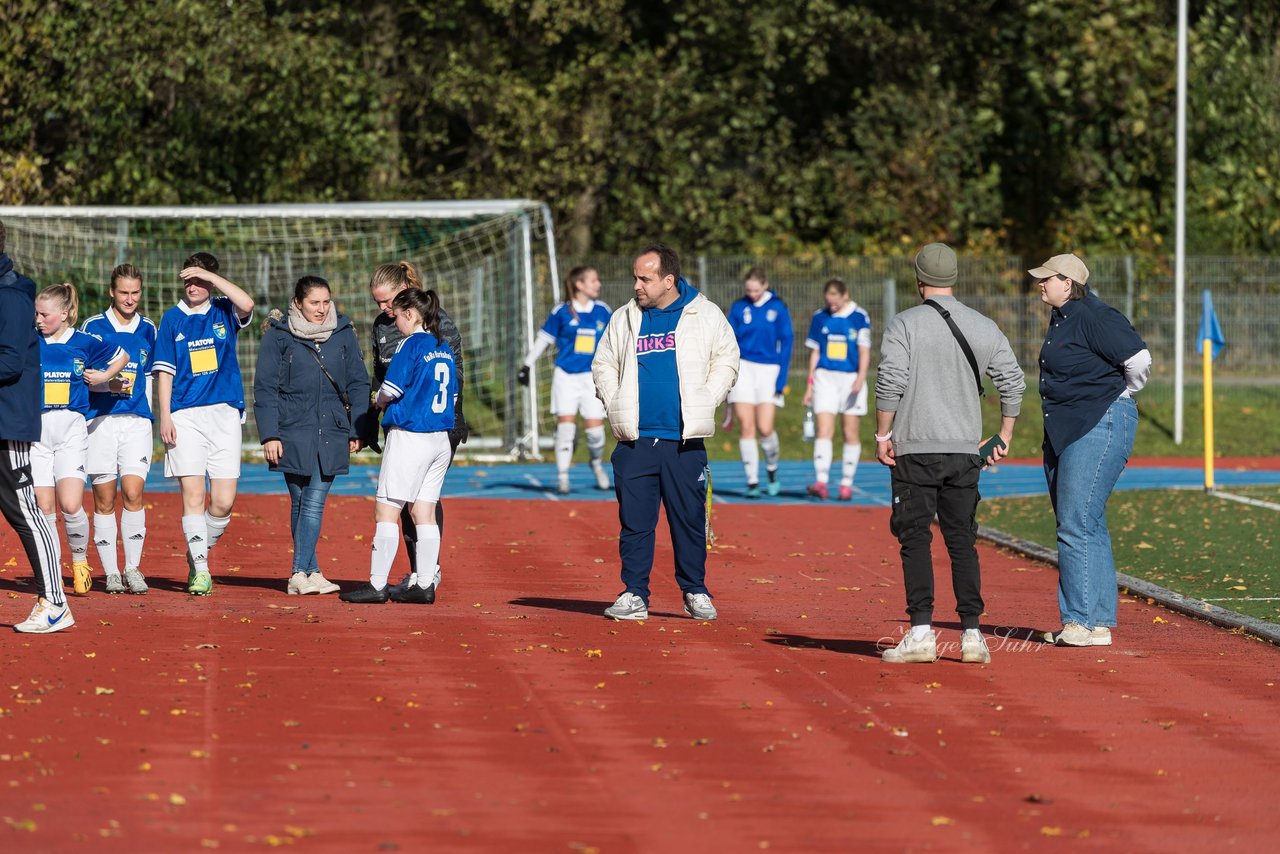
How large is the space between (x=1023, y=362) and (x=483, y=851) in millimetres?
22543

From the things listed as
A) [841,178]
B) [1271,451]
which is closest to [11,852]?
[1271,451]

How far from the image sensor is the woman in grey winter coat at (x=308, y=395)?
10273mm

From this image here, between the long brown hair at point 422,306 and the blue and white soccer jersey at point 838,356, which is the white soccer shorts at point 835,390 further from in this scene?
the long brown hair at point 422,306

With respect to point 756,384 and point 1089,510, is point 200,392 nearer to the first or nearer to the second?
point 1089,510

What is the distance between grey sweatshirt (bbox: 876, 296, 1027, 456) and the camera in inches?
331

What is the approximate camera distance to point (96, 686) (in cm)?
748

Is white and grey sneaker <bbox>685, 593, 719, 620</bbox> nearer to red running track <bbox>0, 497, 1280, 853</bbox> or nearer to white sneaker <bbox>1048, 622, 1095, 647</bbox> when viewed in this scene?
red running track <bbox>0, 497, 1280, 853</bbox>

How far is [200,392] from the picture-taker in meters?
10.2

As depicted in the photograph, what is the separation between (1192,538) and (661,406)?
5.97 meters

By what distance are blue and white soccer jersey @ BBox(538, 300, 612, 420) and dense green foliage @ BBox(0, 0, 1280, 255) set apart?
1129cm

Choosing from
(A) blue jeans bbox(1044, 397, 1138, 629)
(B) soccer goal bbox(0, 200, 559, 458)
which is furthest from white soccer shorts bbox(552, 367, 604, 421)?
(A) blue jeans bbox(1044, 397, 1138, 629)

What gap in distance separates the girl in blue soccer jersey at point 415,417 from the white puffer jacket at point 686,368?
2.78 ft

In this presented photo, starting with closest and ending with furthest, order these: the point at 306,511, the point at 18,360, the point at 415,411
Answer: the point at 18,360 → the point at 415,411 → the point at 306,511

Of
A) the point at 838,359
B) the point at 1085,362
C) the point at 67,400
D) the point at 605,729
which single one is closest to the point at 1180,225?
the point at 838,359
